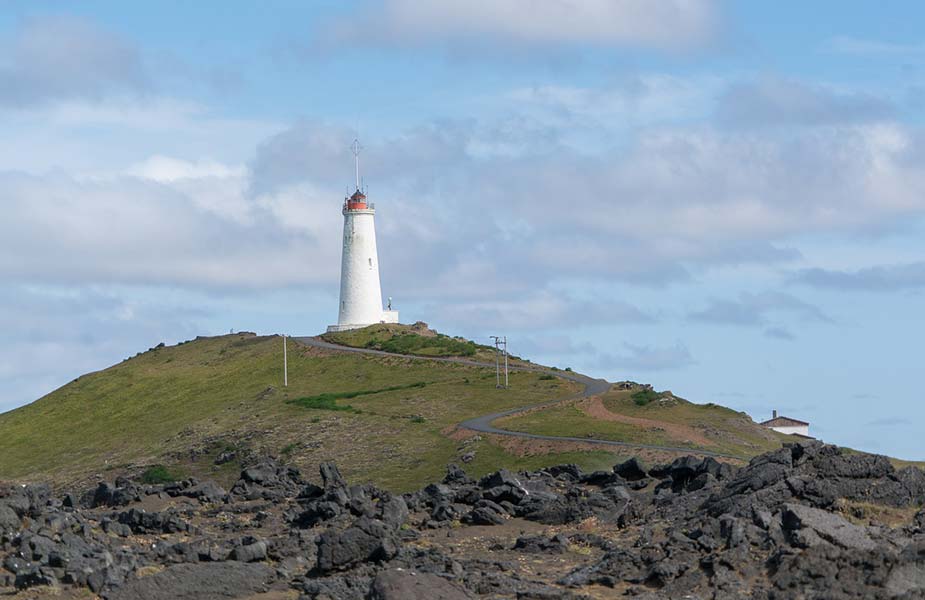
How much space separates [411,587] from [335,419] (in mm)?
62964

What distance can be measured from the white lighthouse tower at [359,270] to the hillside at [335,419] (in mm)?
4702

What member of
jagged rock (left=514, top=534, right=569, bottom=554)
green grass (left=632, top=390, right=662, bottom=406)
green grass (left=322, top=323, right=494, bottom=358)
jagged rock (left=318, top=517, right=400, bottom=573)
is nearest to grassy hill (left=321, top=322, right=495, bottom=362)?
green grass (left=322, top=323, right=494, bottom=358)

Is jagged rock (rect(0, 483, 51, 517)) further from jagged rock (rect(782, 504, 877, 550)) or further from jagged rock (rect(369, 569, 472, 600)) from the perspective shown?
jagged rock (rect(782, 504, 877, 550))

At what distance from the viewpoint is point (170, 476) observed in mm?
90000

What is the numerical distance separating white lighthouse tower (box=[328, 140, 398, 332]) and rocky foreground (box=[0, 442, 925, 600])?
84.1 m

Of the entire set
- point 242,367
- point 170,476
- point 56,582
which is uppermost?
point 242,367

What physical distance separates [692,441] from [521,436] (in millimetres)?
9623

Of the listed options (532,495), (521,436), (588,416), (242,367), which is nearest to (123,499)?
(532,495)

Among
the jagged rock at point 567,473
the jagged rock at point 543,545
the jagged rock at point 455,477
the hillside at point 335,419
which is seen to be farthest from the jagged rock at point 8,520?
the hillside at point 335,419

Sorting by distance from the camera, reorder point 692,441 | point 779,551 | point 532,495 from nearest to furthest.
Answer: point 779,551, point 532,495, point 692,441

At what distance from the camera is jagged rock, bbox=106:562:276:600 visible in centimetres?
3591

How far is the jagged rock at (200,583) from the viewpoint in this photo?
35906 millimetres

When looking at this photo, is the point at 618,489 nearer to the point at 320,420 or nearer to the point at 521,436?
the point at 521,436

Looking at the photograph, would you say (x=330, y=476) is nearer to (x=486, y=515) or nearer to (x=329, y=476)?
(x=329, y=476)
